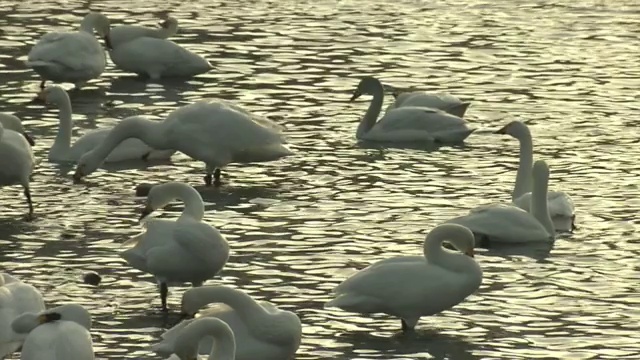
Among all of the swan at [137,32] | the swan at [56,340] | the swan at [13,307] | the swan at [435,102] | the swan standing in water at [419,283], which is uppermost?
the swan at [56,340]

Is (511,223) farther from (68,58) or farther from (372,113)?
(68,58)

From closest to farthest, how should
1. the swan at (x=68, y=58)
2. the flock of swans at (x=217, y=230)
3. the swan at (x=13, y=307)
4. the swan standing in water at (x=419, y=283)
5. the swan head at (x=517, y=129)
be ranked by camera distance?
the flock of swans at (x=217, y=230)
the swan at (x=13, y=307)
the swan standing in water at (x=419, y=283)
the swan head at (x=517, y=129)
the swan at (x=68, y=58)

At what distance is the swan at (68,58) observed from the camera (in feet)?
62.2

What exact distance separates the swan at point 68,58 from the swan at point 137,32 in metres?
0.68

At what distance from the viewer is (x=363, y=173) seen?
15594 millimetres

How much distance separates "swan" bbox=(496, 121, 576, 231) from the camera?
13.5 meters

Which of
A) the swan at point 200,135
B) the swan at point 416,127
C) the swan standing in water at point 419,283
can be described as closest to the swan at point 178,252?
the swan standing in water at point 419,283

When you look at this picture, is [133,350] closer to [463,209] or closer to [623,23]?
[463,209]

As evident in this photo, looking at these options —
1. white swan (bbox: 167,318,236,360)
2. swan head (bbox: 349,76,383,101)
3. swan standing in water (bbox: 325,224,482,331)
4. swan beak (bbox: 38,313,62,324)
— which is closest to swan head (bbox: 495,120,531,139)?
swan head (bbox: 349,76,383,101)

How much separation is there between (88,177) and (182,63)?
472cm

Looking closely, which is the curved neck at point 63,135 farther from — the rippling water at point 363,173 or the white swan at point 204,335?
the white swan at point 204,335

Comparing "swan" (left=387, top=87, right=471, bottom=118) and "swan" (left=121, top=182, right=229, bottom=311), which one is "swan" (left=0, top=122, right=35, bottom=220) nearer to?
"swan" (left=121, top=182, right=229, bottom=311)

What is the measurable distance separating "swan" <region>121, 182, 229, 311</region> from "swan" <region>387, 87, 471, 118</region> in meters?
6.71

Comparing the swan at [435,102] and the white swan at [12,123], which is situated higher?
the white swan at [12,123]
